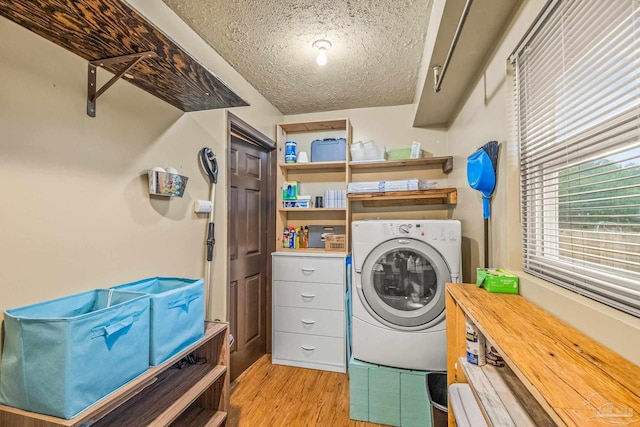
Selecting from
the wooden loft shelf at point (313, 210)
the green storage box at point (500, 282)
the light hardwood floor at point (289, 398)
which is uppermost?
the wooden loft shelf at point (313, 210)

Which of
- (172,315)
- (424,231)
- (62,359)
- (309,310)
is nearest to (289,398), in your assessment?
(309,310)

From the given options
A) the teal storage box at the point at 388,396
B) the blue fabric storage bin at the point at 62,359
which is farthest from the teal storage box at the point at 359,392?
the blue fabric storage bin at the point at 62,359

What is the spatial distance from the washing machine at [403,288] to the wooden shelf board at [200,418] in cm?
99

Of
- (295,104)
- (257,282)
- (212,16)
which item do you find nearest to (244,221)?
(257,282)

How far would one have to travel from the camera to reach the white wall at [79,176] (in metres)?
0.93

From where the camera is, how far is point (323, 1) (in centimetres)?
147

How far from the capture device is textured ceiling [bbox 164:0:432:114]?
1510 millimetres

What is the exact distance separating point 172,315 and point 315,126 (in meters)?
2.27

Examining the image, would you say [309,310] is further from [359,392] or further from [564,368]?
[564,368]

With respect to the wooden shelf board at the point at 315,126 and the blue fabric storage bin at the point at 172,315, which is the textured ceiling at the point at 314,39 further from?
the blue fabric storage bin at the point at 172,315

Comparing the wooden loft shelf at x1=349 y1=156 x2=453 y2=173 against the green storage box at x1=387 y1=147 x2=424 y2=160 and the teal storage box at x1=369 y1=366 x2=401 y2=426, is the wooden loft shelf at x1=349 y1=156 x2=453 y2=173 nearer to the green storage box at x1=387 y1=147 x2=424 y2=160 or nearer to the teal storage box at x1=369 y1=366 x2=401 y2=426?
the green storage box at x1=387 y1=147 x2=424 y2=160

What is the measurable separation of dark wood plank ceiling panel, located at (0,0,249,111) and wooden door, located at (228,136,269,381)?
895 millimetres

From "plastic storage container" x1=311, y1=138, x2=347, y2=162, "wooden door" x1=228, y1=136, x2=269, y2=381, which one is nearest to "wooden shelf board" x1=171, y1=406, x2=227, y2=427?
"wooden door" x1=228, y1=136, x2=269, y2=381

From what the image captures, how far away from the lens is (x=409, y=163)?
2723 mm
